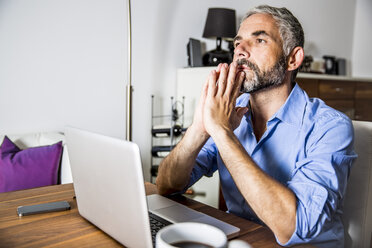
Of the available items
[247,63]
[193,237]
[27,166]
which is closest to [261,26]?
[247,63]

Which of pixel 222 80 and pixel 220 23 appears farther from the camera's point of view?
pixel 220 23

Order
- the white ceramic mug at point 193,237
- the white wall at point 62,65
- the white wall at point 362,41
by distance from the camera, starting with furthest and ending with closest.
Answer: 1. the white wall at point 362,41
2. the white wall at point 62,65
3. the white ceramic mug at point 193,237

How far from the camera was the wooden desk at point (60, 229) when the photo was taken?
2.65 ft

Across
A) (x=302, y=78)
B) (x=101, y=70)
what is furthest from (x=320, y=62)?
(x=101, y=70)

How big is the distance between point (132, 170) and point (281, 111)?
2.33 feet

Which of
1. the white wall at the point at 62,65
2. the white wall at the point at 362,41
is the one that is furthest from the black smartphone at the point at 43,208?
the white wall at the point at 362,41

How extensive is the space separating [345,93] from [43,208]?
3.40 meters

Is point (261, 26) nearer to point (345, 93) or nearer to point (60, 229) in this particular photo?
point (60, 229)

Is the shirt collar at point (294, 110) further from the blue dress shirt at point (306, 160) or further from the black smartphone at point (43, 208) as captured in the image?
the black smartphone at point (43, 208)

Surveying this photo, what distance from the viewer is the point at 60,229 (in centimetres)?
88

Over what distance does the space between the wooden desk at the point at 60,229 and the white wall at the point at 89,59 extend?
4.12 feet

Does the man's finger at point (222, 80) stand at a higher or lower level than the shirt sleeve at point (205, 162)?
higher

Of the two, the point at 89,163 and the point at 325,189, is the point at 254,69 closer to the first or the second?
the point at 325,189

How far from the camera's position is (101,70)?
2.48 m
